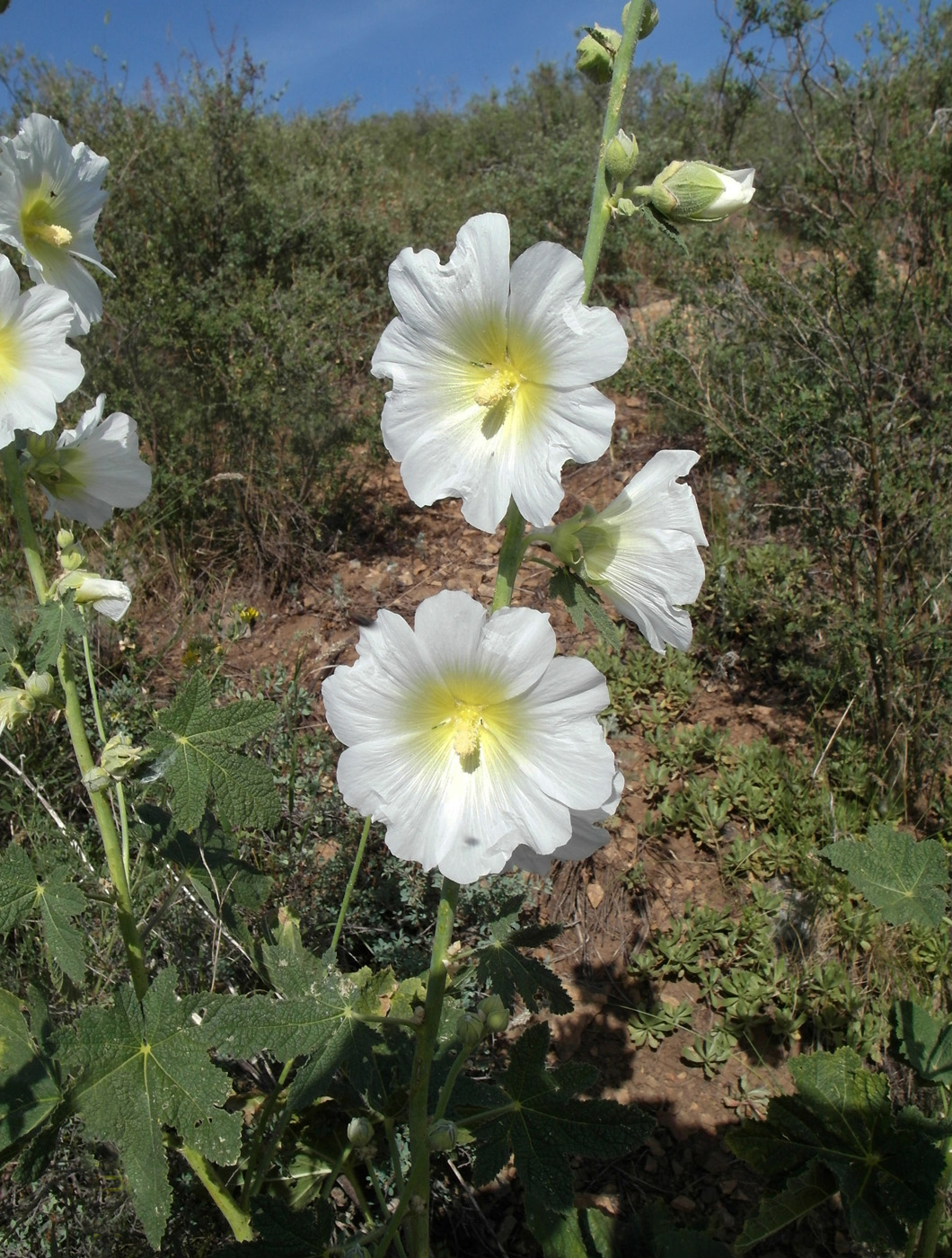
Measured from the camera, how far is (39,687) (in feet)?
5.00

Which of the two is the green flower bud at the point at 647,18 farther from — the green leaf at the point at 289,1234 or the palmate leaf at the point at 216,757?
the green leaf at the point at 289,1234

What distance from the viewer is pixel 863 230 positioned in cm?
439

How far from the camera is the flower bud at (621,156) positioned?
1210 millimetres

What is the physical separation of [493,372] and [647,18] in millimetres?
565

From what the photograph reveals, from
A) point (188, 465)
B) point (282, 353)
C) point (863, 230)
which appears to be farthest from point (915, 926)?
point (282, 353)

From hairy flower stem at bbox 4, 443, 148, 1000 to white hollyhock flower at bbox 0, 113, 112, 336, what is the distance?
310 millimetres

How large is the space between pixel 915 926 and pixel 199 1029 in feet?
7.23

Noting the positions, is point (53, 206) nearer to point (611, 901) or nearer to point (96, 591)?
point (96, 591)

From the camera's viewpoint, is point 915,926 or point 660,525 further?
point 915,926

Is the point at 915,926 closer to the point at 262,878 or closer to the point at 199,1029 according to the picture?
the point at 262,878

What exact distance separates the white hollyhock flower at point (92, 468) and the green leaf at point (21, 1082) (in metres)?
0.95

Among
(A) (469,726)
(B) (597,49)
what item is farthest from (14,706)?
(B) (597,49)

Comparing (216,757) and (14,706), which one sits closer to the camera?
(14,706)

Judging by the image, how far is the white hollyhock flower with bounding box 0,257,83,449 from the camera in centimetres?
147
